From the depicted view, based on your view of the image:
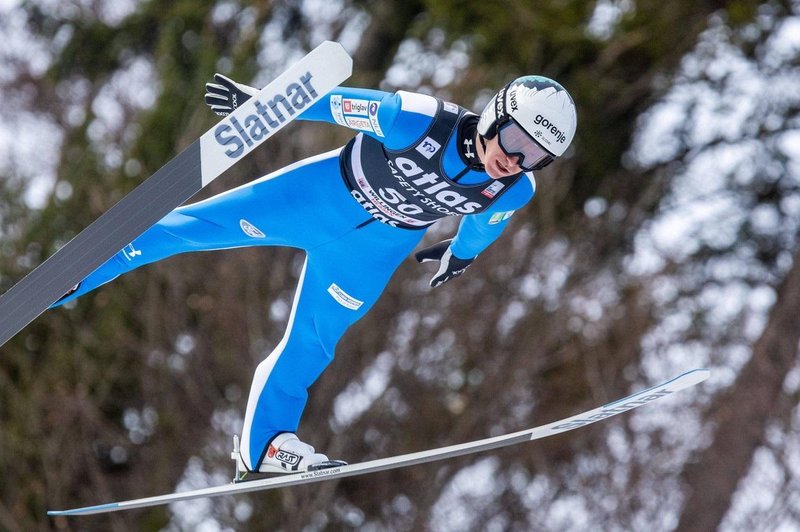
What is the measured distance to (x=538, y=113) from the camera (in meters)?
3.37

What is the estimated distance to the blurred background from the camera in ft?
27.7

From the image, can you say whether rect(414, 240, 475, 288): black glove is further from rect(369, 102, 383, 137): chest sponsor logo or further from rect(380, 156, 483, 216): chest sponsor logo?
rect(369, 102, 383, 137): chest sponsor logo

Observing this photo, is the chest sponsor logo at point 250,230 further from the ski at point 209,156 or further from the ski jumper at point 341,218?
the ski at point 209,156

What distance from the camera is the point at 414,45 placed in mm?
11148

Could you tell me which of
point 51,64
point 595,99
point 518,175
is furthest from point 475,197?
point 51,64

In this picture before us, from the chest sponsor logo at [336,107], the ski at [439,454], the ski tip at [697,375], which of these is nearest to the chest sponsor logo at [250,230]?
the chest sponsor logo at [336,107]

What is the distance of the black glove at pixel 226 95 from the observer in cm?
344

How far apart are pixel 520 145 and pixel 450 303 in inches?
208

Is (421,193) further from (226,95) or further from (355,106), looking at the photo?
(226,95)

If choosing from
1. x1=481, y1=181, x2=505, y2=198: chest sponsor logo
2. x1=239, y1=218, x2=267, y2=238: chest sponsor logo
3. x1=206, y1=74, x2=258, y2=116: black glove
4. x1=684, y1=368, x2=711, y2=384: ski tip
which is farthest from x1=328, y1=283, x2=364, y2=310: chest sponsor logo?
x1=684, y1=368, x2=711, y2=384: ski tip

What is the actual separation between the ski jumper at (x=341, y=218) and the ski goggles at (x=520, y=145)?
0.16m

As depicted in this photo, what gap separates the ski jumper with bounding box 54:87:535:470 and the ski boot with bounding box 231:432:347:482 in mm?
27

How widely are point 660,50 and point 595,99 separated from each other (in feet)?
2.99

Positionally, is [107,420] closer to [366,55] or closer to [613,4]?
[366,55]
